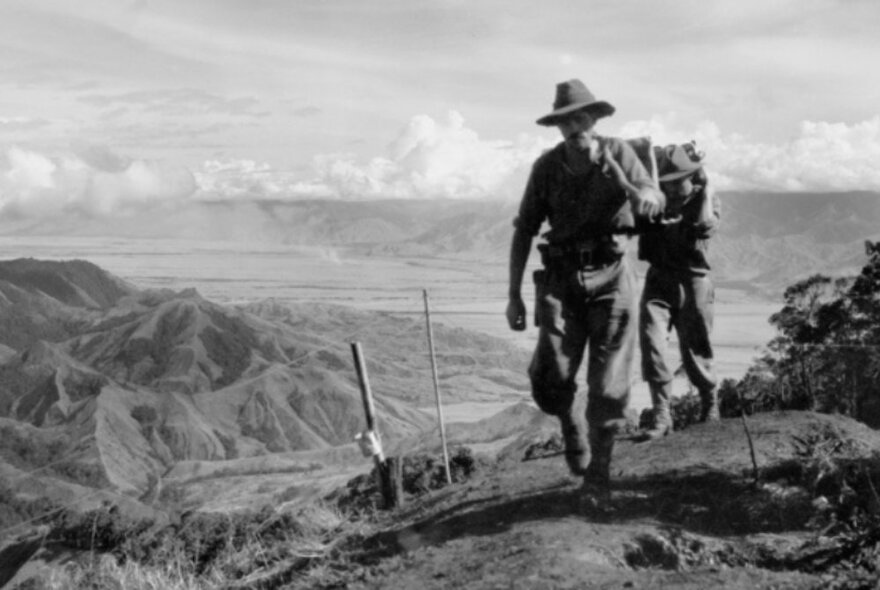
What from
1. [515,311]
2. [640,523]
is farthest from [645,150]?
[640,523]

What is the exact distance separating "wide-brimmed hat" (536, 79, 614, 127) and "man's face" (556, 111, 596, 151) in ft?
0.16

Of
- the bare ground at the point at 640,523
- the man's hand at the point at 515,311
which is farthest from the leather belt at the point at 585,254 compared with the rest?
the bare ground at the point at 640,523

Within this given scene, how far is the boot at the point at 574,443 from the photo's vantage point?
852cm

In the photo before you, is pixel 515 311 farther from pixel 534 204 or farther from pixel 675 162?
pixel 675 162

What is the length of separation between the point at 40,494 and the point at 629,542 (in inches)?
5299

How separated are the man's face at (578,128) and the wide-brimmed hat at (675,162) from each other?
1990 millimetres

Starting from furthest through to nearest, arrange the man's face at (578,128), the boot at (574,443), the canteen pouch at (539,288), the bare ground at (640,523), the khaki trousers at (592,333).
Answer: the boot at (574,443) → the canteen pouch at (539,288) → the khaki trousers at (592,333) → the man's face at (578,128) → the bare ground at (640,523)

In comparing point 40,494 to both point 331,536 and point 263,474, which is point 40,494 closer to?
point 263,474

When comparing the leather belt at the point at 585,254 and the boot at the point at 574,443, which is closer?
the leather belt at the point at 585,254

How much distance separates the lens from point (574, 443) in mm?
8648

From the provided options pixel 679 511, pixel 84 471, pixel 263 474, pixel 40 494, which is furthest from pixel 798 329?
pixel 84 471

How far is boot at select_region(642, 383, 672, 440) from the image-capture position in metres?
10.8

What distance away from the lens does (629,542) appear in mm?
7488

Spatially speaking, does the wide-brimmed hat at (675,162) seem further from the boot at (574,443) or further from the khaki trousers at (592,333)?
the boot at (574,443)
